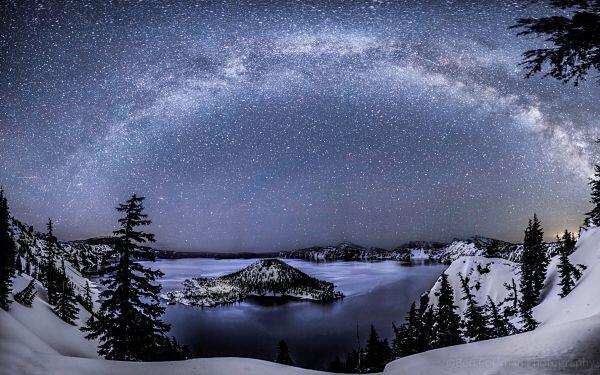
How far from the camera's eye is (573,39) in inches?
320

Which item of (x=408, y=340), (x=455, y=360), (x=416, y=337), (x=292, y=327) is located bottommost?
(x=292, y=327)

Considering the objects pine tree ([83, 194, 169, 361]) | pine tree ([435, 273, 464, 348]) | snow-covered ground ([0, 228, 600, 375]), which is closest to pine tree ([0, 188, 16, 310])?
pine tree ([83, 194, 169, 361])

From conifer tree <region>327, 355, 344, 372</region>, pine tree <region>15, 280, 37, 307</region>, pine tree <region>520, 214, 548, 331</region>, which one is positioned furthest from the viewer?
A: conifer tree <region>327, 355, 344, 372</region>

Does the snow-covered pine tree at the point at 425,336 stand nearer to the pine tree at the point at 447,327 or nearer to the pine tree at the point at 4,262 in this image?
the pine tree at the point at 447,327

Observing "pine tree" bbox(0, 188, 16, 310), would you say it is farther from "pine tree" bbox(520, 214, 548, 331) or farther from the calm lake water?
the calm lake water

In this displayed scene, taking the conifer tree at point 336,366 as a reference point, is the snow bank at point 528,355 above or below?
above

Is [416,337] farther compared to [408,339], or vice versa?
[408,339]

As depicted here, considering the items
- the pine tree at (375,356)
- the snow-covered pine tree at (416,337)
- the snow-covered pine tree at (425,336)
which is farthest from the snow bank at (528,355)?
the pine tree at (375,356)

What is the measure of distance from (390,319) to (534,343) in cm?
14715

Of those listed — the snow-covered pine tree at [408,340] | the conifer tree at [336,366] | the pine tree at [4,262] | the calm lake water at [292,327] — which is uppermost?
the pine tree at [4,262]

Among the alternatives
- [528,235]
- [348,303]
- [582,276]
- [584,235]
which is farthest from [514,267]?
[348,303]

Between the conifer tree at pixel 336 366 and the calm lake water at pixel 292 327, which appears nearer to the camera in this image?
the conifer tree at pixel 336 366

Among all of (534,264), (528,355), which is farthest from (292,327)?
(528,355)

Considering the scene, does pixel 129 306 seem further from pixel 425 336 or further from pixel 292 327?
pixel 292 327
